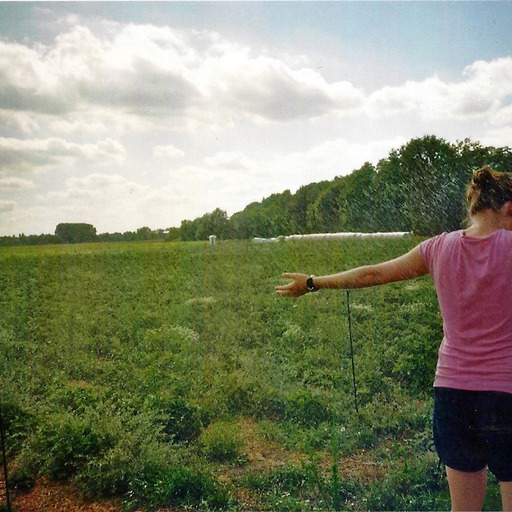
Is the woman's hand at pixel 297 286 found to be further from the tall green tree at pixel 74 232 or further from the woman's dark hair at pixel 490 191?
the tall green tree at pixel 74 232

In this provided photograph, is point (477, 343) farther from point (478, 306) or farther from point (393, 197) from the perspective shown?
point (393, 197)

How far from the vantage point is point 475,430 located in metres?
1.66

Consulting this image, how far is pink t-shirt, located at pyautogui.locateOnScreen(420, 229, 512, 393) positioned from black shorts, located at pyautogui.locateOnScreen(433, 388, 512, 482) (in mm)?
44

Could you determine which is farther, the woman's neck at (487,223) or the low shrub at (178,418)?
the low shrub at (178,418)

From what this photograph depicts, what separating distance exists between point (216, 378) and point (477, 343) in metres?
2.77

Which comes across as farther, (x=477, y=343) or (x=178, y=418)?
(x=178, y=418)

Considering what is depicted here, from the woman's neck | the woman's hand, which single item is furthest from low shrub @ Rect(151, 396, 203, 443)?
the woman's neck

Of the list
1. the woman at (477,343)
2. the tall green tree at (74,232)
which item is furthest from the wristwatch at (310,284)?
the tall green tree at (74,232)

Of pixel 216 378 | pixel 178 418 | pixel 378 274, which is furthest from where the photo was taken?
pixel 216 378

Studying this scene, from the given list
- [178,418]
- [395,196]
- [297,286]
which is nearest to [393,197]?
[395,196]

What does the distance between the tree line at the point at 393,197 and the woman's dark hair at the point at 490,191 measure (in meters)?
1.85

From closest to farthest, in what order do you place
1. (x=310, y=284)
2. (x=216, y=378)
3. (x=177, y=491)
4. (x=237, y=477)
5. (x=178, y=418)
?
(x=310, y=284), (x=177, y=491), (x=237, y=477), (x=178, y=418), (x=216, y=378)

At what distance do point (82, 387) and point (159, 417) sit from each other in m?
0.79

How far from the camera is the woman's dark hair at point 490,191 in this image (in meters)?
1.71
